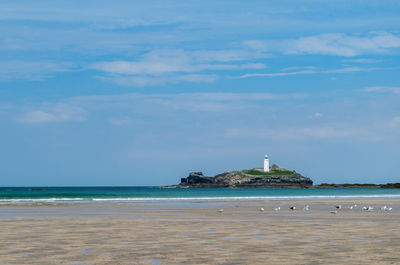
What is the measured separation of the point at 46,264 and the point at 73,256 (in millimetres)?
1657

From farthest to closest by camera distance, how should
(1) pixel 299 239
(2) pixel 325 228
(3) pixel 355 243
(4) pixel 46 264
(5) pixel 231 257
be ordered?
(2) pixel 325 228 → (1) pixel 299 239 → (3) pixel 355 243 → (5) pixel 231 257 → (4) pixel 46 264

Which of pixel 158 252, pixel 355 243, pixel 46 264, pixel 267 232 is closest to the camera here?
pixel 46 264

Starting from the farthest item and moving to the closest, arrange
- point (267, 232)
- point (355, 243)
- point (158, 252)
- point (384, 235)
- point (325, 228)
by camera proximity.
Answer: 1. point (325, 228)
2. point (267, 232)
3. point (384, 235)
4. point (355, 243)
5. point (158, 252)

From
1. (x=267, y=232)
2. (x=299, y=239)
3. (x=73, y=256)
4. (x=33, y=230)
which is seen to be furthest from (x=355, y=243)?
(x=33, y=230)

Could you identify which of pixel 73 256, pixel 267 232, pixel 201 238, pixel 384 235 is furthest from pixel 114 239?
pixel 384 235

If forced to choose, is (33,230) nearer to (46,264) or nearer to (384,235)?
(46,264)

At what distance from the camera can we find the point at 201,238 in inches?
902

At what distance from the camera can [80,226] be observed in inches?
1159

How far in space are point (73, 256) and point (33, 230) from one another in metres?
9.81

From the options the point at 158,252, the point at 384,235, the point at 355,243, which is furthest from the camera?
the point at 384,235

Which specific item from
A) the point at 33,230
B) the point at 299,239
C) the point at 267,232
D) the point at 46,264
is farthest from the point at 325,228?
the point at 46,264

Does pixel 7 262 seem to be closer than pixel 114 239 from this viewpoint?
Yes

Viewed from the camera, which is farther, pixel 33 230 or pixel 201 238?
pixel 33 230

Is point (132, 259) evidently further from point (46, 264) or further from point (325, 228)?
point (325, 228)
